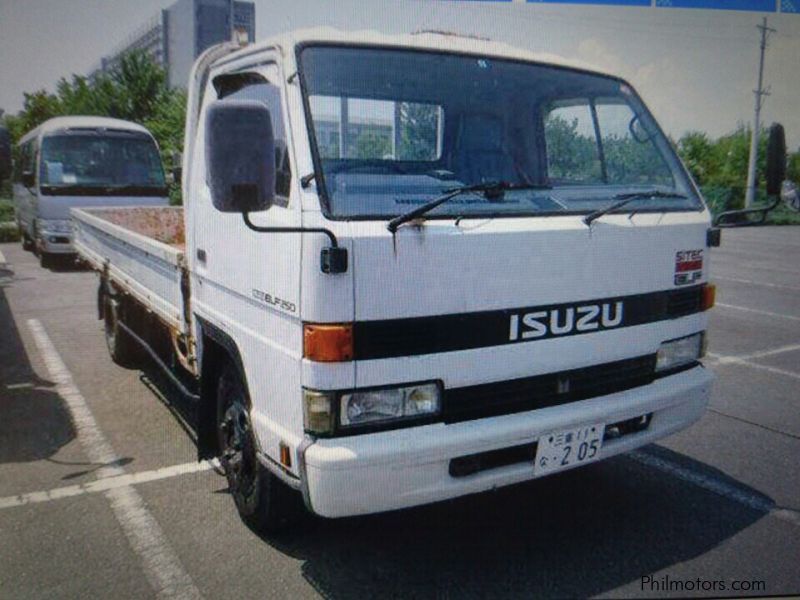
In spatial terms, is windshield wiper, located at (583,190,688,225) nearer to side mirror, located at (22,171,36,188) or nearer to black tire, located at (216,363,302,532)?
black tire, located at (216,363,302,532)

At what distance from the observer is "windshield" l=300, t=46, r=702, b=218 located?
261cm

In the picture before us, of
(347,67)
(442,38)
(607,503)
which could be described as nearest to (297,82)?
(347,67)

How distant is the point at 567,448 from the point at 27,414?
12.8 feet

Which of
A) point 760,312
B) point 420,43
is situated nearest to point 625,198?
point 420,43

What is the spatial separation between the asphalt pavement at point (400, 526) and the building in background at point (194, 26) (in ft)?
7.68

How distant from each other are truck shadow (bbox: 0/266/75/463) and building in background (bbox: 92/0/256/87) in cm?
243

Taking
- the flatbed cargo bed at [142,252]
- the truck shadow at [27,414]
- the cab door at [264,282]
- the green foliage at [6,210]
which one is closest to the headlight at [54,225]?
the flatbed cargo bed at [142,252]

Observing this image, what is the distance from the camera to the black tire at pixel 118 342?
574 centimetres

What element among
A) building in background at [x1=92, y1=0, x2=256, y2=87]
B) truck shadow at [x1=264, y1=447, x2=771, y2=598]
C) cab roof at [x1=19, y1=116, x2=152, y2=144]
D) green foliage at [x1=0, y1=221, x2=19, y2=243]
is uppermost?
cab roof at [x1=19, y1=116, x2=152, y2=144]

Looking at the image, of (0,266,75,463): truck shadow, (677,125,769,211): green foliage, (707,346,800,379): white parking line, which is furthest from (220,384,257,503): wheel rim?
(677,125,769,211): green foliage

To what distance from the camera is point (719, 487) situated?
355 centimetres

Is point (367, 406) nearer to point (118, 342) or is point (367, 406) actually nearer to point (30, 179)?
point (118, 342)

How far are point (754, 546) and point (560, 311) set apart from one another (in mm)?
1436

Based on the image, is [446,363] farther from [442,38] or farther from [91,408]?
Answer: [91,408]
